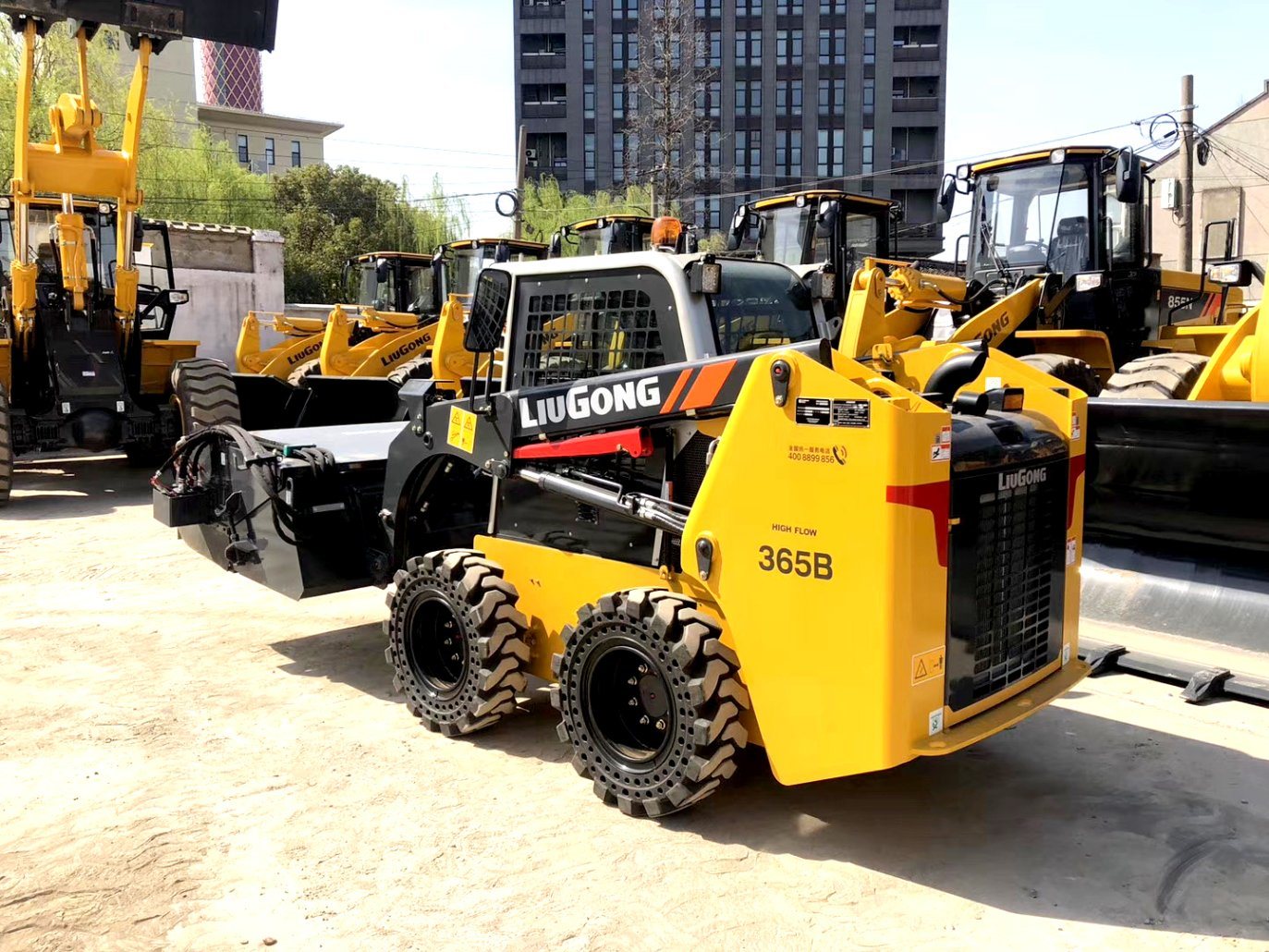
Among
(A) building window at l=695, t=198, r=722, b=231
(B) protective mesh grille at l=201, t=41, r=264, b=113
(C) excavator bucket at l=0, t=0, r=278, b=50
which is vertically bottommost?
(C) excavator bucket at l=0, t=0, r=278, b=50

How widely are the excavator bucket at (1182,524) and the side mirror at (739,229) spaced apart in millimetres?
6358

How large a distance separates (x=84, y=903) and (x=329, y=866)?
0.74 meters

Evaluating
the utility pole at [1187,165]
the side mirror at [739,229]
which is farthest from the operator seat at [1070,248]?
the utility pole at [1187,165]

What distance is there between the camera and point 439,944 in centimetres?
320

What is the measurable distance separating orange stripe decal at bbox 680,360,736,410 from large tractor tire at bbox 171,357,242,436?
8494mm

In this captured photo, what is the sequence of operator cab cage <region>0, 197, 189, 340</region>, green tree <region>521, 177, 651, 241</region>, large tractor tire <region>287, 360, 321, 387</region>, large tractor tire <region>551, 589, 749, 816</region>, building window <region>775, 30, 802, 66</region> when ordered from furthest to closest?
building window <region>775, 30, 802, 66</region>
green tree <region>521, 177, 651, 241</region>
large tractor tire <region>287, 360, 321, 387</region>
operator cab cage <region>0, 197, 189, 340</region>
large tractor tire <region>551, 589, 749, 816</region>

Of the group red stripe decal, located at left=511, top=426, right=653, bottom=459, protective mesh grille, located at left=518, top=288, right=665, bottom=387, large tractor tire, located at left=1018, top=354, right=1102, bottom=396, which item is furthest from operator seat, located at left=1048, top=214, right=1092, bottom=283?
red stripe decal, located at left=511, top=426, right=653, bottom=459

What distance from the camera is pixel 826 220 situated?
11.8 m

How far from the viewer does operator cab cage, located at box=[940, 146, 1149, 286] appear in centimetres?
968

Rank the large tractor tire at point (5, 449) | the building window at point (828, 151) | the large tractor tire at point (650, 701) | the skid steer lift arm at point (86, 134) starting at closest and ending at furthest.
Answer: the large tractor tire at point (650, 701), the skid steer lift arm at point (86, 134), the large tractor tire at point (5, 449), the building window at point (828, 151)

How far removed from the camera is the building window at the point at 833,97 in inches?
2581

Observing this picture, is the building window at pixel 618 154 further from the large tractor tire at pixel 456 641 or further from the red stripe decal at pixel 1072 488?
the red stripe decal at pixel 1072 488

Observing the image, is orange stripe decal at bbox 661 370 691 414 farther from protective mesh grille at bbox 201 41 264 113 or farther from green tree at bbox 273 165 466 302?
protective mesh grille at bbox 201 41 264 113

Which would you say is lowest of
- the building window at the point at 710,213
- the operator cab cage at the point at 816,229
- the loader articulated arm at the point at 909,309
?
the loader articulated arm at the point at 909,309
